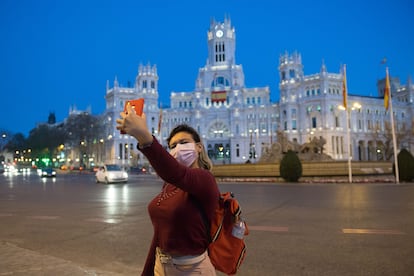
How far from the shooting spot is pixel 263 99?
4313 inches

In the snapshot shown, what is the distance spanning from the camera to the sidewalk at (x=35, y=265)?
5.17 metres

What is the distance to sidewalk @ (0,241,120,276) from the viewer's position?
5172 millimetres

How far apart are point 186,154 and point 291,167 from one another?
26.0 m

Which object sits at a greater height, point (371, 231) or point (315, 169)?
point (315, 169)

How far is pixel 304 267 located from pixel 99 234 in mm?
4880

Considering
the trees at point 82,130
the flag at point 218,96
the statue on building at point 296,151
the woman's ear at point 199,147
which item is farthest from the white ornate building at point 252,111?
the woman's ear at point 199,147

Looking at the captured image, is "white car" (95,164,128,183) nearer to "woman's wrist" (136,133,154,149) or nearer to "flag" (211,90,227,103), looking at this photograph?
"woman's wrist" (136,133,154,149)

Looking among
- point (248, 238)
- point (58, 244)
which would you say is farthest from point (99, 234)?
point (248, 238)

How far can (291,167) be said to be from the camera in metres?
27.8

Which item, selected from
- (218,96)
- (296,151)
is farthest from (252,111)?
(296,151)

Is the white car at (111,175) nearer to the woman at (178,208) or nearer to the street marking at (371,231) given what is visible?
the street marking at (371,231)

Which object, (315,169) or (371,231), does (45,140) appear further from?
(371,231)

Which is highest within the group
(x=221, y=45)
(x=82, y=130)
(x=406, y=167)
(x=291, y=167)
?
(x=221, y=45)

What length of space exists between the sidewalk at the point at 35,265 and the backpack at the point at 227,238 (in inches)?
126
